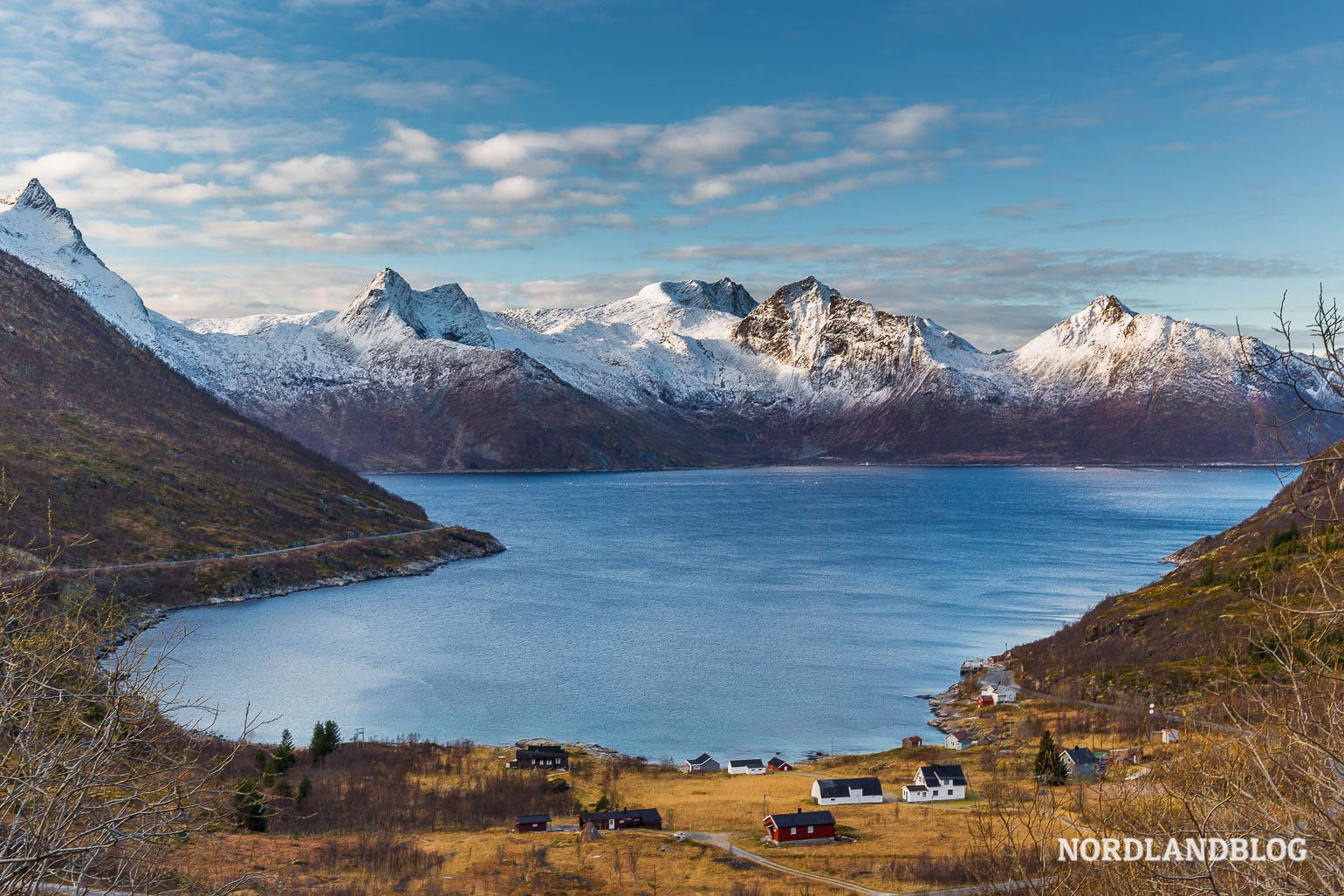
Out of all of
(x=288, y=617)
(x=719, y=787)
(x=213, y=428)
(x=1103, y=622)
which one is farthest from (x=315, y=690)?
(x=213, y=428)

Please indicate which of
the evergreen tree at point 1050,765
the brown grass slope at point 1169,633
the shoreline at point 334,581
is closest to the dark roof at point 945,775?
the evergreen tree at point 1050,765

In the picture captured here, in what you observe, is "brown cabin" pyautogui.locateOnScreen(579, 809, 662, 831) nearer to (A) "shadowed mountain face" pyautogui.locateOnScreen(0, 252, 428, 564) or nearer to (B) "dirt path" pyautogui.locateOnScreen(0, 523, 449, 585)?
(B) "dirt path" pyautogui.locateOnScreen(0, 523, 449, 585)

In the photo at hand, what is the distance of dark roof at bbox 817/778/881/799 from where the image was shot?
185 ft

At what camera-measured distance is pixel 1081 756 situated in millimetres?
55656

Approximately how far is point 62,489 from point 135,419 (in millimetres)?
43084

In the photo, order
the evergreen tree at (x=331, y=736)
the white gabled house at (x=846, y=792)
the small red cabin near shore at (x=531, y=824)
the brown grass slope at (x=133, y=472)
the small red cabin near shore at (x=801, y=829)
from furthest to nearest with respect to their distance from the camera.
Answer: the brown grass slope at (x=133, y=472)
the evergreen tree at (x=331, y=736)
the white gabled house at (x=846, y=792)
the small red cabin near shore at (x=531, y=824)
the small red cabin near shore at (x=801, y=829)

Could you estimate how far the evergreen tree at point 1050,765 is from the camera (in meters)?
52.1

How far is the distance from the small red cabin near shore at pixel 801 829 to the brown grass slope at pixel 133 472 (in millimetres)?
87255

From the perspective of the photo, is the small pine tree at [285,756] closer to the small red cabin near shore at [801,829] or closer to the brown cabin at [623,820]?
the brown cabin at [623,820]

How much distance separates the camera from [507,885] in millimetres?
41594

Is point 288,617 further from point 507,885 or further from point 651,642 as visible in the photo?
point 507,885

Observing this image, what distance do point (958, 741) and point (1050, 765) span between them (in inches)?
624

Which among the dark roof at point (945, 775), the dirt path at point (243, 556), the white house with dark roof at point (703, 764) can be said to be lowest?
the white house with dark roof at point (703, 764)

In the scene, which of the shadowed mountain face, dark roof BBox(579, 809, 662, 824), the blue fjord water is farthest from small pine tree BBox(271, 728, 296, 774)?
the shadowed mountain face
